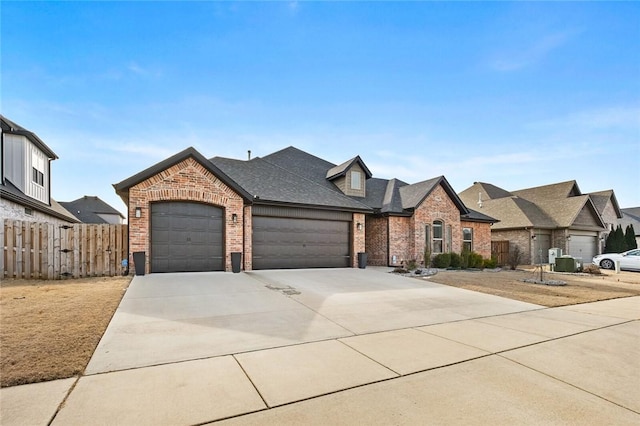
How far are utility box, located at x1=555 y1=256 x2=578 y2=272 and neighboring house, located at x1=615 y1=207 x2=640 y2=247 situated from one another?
996 inches

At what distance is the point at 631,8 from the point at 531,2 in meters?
2.41

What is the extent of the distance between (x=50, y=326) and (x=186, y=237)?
7087 mm

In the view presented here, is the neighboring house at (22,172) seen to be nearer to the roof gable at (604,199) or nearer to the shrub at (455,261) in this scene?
the shrub at (455,261)

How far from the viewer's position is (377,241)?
18047 millimetres

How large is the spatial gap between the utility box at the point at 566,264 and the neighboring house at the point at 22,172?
25803 mm

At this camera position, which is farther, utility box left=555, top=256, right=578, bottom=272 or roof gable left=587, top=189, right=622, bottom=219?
roof gable left=587, top=189, right=622, bottom=219

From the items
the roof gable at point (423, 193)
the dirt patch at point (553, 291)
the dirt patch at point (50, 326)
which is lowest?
the dirt patch at point (553, 291)

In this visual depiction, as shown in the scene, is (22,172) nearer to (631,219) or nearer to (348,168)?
(348,168)

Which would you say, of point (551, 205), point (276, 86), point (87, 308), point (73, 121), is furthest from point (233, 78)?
point (551, 205)

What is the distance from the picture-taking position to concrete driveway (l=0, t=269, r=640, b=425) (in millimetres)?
2889

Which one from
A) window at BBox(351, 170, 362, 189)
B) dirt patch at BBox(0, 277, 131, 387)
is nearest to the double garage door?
dirt patch at BBox(0, 277, 131, 387)

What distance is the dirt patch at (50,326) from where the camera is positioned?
3627 mm

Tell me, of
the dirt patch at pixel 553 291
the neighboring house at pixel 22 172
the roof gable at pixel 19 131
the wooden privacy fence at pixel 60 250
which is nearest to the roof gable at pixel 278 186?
the wooden privacy fence at pixel 60 250

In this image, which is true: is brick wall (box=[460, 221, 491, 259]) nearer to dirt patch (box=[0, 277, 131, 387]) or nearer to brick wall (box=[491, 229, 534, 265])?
brick wall (box=[491, 229, 534, 265])
